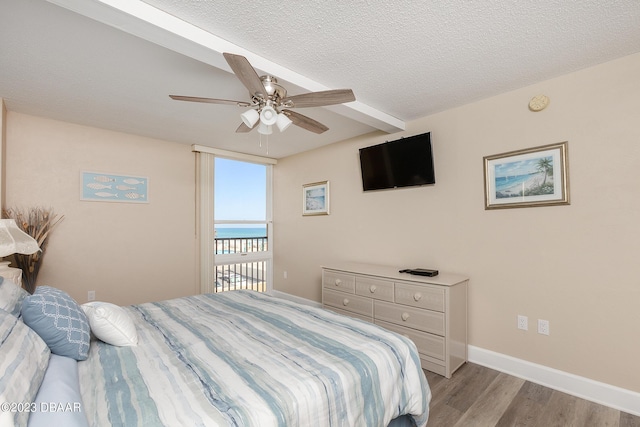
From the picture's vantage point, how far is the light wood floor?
1869mm

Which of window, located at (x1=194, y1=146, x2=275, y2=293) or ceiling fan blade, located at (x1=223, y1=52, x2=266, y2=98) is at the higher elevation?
ceiling fan blade, located at (x1=223, y1=52, x2=266, y2=98)

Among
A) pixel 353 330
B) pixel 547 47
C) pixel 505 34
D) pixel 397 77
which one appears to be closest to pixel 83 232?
pixel 353 330

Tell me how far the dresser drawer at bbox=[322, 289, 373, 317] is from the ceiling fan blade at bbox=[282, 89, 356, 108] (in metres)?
2.01

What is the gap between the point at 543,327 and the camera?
233 cm

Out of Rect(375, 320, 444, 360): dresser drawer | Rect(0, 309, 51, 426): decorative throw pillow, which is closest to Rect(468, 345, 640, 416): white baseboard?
Rect(375, 320, 444, 360): dresser drawer

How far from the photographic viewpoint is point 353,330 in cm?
172

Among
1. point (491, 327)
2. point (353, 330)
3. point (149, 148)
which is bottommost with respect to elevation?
point (491, 327)

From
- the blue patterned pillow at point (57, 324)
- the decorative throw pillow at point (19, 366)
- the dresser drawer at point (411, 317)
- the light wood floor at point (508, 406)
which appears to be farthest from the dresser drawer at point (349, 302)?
the decorative throw pillow at point (19, 366)

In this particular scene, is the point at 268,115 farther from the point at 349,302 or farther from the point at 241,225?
the point at 241,225

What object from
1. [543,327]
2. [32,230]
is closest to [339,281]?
[543,327]

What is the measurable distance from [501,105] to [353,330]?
91.8 inches

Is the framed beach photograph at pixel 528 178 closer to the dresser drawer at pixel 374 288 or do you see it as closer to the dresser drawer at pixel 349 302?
the dresser drawer at pixel 374 288

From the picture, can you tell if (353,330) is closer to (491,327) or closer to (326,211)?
(491,327)

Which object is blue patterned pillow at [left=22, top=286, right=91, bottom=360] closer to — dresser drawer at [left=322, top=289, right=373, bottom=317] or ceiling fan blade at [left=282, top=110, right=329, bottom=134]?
ceiling fan blade at [left=282, top=110, right=329, bottom=134]
